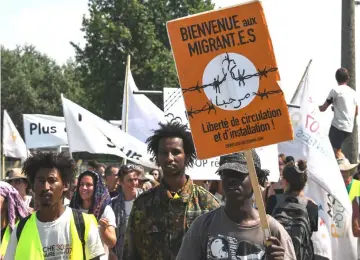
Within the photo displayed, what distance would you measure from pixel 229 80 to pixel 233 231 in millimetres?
900

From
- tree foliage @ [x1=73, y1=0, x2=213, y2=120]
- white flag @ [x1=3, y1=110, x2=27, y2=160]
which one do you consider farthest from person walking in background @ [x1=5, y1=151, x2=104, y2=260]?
tree foliage @ [x1=73, y1=0, x2=213, y2=120]

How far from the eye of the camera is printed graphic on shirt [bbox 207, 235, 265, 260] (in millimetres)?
4949

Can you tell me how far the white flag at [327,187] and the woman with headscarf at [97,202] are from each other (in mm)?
2834

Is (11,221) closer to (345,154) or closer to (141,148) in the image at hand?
(141,148)

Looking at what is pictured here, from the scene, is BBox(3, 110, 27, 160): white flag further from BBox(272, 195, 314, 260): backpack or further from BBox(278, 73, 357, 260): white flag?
BBox(272, 195, 314, 260): backpack

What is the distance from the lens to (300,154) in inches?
466

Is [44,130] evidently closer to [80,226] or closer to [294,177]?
[294,177]

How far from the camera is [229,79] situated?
5414mm

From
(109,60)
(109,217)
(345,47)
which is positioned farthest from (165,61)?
(109,217)

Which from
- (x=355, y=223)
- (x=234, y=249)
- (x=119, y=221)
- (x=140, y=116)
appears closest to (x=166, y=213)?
(x=234, y=249)

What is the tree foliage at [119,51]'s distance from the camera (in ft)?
178

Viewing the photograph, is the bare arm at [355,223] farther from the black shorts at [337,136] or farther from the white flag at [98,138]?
the white flag at [98,138]

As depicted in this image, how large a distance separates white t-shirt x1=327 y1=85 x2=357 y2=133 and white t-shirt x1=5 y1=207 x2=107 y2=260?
25.0 feet

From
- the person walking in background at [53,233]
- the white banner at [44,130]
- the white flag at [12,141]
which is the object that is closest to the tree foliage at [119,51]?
the white flag at [12,141]
